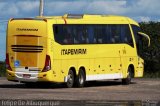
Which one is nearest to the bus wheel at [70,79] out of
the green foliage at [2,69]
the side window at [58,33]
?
the side window at [58,33]

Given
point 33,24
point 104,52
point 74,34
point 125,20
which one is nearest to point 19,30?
point 33,24

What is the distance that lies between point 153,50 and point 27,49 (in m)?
17.1

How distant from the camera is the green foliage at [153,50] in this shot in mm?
42344

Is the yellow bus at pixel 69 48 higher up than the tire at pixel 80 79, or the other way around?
the yellow bus at pixel 69 48

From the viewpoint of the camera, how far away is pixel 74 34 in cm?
2838

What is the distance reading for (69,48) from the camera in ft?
92.0

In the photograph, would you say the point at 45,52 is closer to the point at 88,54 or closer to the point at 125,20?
the point at 88,54

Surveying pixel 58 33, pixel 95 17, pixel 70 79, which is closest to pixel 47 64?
pixel 58 33

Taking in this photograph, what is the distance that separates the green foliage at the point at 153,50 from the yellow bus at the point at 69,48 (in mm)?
9871

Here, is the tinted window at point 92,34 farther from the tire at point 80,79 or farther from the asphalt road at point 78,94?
the asphalt road at point 78,94

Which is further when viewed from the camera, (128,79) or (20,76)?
(128,79)

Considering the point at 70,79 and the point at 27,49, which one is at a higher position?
the point at 27,49

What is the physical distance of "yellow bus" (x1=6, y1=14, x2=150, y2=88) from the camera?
26922 millimetres

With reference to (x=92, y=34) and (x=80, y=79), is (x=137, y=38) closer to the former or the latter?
(x=92, y=34)
